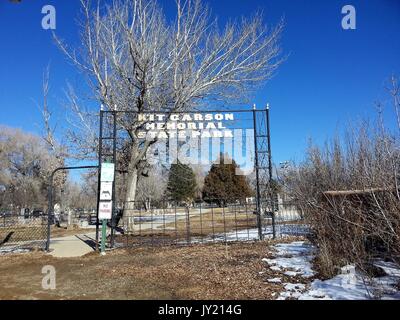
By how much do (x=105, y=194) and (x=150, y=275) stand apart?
456 centimetres

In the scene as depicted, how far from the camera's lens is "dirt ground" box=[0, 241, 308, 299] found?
745 centimetres

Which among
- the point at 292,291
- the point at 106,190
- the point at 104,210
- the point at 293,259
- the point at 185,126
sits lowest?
the point at 292,291

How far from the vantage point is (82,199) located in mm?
79188

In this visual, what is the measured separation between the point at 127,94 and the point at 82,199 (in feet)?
203

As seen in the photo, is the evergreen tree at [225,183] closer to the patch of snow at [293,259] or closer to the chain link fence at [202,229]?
the chain link fence at [202,229]

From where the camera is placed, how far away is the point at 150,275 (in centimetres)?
927

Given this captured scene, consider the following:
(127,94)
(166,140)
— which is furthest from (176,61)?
(166,140)

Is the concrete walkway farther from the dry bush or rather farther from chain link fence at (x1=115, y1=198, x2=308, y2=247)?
the dry bush

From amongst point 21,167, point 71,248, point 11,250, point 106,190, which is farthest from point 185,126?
point 21,167

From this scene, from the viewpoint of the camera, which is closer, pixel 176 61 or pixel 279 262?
pixel 279 262

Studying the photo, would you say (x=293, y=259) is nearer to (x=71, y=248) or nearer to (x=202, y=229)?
(x=71, y=248)

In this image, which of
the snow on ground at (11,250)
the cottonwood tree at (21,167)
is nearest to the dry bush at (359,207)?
the snow on ground at (11,250)
